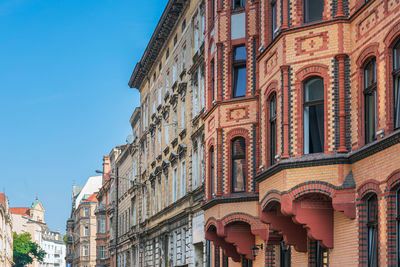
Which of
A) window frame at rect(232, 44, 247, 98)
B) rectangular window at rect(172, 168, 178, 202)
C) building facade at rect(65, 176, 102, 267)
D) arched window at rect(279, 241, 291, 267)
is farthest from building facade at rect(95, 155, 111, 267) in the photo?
arched window at rect(279, 241, 291, 267)

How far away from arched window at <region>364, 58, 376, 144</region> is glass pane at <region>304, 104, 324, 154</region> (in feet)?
4.90

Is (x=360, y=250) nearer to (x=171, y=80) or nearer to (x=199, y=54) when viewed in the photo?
(x=199, y=54)

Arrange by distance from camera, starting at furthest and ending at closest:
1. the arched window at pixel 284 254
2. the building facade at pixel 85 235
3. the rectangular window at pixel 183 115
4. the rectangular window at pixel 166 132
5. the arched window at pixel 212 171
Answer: the building facade at pixel 85 235, the rectangular window at pixel 166 132, the rectangular window at pixel 183 115, the arched window at pixel 212 171, the arched window at pixel 284 254

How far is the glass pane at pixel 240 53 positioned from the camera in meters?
28.7

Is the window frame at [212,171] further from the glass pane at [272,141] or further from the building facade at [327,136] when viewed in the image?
the glass pane at [272,141]

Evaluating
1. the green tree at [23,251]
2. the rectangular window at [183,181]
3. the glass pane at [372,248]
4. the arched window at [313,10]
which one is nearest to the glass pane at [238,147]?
the arched window at [313,10]

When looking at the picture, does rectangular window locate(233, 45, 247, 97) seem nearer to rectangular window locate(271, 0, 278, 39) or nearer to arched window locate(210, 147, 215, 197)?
arched window locate(210, 147, 215, 197)

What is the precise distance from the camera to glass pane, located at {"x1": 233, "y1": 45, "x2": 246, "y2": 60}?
28.7m

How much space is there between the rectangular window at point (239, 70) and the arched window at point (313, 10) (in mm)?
7112

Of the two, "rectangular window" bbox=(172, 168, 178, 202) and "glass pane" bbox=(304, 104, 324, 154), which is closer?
"glass pane" bbox=(304, 104, 324, 154)

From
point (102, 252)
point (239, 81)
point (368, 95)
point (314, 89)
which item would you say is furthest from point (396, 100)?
point (102, 252)

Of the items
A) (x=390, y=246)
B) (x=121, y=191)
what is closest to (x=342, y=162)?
(x=390, y=246)

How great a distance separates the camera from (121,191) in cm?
7175

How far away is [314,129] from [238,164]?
7.29m
